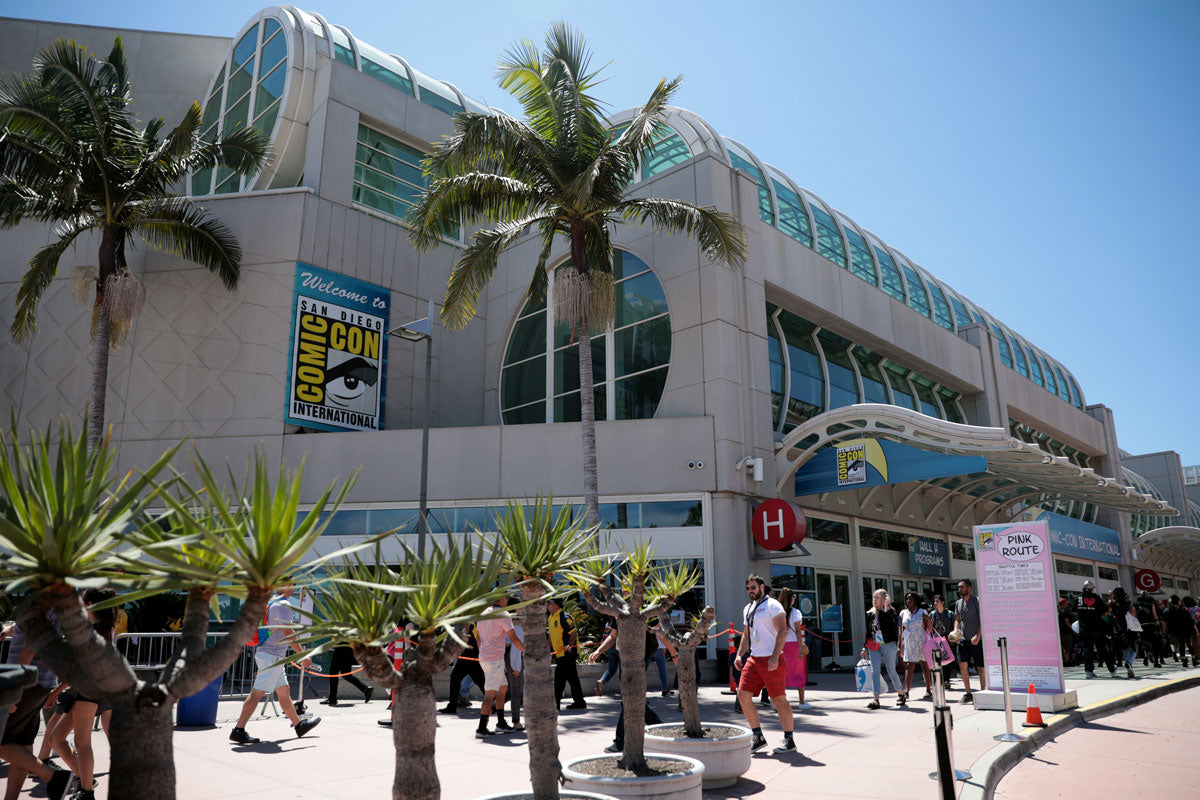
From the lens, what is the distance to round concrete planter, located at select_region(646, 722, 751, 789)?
696 cm


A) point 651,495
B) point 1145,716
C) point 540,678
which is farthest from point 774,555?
point 540,678

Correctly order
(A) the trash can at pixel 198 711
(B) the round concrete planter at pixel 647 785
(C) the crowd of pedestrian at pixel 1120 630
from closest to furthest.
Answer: (B) the round concrete planter at pixel 647 785, (A) the trash can at pixel 198 711, (C) the crowd of pedestrian at pixel 1120 630

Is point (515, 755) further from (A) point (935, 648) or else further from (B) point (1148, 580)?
(B) point (1148, 580)

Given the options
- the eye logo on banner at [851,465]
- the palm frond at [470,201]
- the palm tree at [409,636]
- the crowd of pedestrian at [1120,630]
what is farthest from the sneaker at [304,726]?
the crowd of pedestrian at [1120,630]

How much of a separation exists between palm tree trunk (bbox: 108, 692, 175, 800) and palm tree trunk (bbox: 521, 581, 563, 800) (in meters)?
2.23

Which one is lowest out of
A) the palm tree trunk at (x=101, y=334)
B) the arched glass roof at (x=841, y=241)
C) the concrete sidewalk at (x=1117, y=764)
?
the concrete sidewalk at (x=1117, y=764)

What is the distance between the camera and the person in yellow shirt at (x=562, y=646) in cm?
1138

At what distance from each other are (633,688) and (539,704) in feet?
5.04

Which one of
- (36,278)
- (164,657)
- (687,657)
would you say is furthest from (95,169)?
(687,657)

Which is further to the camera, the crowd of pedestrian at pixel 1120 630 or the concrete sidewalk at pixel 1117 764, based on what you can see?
the crowd of pedestrian at pixel 1120 630

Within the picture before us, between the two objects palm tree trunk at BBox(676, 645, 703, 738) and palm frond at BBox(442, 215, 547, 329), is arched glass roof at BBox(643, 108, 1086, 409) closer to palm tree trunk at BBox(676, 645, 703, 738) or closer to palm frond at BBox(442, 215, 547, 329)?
palm frond at BBox(442, 215, 547, 329)

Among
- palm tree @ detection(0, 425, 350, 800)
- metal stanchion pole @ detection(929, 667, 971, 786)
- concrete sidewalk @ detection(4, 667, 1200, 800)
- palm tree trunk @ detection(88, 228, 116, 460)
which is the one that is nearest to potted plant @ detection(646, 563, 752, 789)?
concrete sidewalk @ detection(4, 667, 1200, 800)

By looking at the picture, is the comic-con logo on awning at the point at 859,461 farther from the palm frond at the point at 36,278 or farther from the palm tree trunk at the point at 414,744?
the palm frond at the point at 36,278

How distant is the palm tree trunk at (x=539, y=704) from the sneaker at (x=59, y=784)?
A: 426cm
